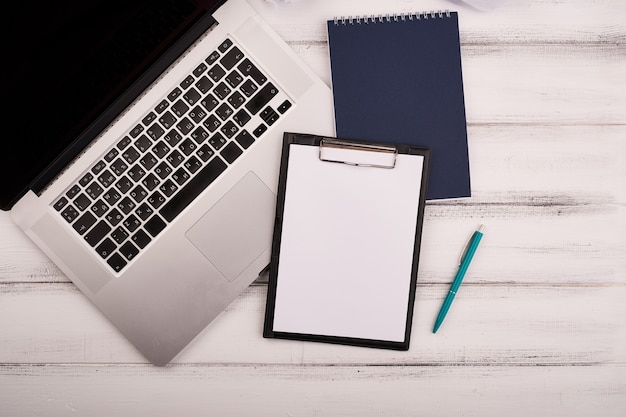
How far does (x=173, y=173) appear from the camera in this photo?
2.18 feet

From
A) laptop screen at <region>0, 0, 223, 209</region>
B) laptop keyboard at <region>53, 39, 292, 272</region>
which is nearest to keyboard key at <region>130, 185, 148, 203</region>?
laptop keyboard at <region>53, 39, 292, 272</region>

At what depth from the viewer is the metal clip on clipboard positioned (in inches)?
26.5

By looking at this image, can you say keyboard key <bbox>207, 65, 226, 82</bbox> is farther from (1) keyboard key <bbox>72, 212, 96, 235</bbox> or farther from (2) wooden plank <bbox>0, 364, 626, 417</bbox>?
(2) wooden plank <bbox>0, 364, 626, 417</bbox>

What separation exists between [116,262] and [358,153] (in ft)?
1.17

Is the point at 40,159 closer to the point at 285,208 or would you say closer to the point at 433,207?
the point at 285,208

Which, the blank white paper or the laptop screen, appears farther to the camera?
the blank white paper

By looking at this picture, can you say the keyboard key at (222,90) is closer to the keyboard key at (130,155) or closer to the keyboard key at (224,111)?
the keyboard key at (224,111)

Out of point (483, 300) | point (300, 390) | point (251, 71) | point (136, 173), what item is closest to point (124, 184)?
point (136, 173)

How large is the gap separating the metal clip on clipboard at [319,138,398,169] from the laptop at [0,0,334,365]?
1.6 inches

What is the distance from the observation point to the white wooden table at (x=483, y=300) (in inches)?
28.2

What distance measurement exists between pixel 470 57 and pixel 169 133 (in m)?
0.44

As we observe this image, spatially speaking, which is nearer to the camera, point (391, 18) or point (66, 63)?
point (66, 63)

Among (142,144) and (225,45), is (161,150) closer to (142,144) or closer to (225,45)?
(142,144)

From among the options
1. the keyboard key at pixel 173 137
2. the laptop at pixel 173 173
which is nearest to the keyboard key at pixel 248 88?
the laptop at pixel 173 173
